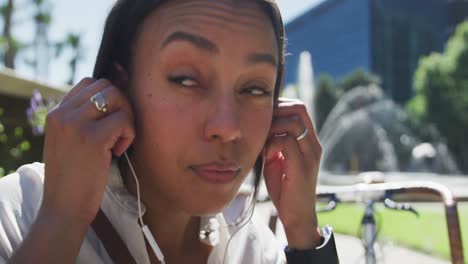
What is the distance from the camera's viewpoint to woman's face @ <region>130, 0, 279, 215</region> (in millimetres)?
1363

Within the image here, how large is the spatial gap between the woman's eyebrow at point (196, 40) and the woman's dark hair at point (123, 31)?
12cm

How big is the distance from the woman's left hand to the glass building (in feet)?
168

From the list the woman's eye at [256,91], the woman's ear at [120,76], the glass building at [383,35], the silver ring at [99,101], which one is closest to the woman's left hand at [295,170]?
the woman's eye at [256,91]

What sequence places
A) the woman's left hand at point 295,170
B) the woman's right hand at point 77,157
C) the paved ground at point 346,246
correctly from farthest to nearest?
the paved ground at point 346,246 → the woman's left hand at point 295,170 → the woman's right hand at point 77,157

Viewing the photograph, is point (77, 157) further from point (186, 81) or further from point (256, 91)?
point (256, 91)

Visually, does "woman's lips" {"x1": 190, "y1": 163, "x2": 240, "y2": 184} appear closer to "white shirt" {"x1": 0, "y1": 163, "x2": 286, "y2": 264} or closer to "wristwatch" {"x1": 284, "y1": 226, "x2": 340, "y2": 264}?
"white shirt" {"x1": 0, "y1": 163, "x2": 286, "y2": 264}

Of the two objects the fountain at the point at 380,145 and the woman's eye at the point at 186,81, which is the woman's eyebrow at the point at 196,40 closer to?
the woman's eye at the point at 186,81

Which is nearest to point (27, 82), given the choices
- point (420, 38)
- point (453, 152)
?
point (453, 152)

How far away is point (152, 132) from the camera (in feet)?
4.57

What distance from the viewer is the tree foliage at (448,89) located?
109 ft

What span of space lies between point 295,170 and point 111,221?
66 centimetres

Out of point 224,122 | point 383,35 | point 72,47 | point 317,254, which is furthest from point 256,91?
point 383,35

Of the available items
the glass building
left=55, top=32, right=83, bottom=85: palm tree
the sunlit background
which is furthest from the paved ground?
the glass building

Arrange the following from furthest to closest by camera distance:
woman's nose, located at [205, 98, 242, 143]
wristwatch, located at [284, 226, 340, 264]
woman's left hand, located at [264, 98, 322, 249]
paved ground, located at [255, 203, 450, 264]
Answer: paved ground, located at [255, 203, 450, 264]
woman's left hand, located at [264, 98, 322, 249]
wristwatch, located at [284, 226, 340, 264]
woman's nose, located at [205, 98, 242, 143]
